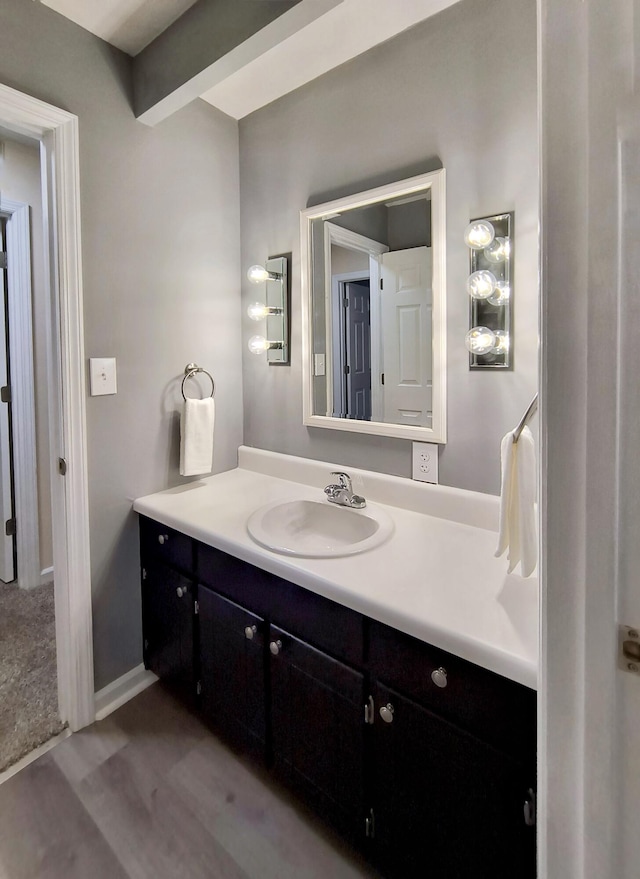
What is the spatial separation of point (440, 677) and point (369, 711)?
24cm

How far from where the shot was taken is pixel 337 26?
142cm

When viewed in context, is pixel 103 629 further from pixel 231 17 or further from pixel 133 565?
pixel 231 17

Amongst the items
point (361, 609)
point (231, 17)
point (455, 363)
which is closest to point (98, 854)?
point (361, 609)

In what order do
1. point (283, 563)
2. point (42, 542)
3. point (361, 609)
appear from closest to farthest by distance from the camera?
point (361, 609) → point (283, 563) → point (42, 542)

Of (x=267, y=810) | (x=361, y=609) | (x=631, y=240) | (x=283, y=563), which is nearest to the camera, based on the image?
(x=631, y=240)

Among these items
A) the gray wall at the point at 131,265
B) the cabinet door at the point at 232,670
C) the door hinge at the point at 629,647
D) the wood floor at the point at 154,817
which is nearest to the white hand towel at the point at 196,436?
the gray wall at the point at 131,265

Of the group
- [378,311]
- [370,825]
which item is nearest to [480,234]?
[378,311]

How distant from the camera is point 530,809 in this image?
82cm

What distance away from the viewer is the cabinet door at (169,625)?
5.12ft

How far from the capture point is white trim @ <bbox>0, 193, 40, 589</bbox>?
2311 mm

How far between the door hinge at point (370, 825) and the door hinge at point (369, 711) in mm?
231

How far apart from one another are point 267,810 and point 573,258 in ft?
5.14

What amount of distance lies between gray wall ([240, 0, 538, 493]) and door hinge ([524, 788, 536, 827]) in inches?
29.4

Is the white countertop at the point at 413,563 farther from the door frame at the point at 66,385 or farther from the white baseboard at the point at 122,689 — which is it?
the white baseboard at the point at 122,689
